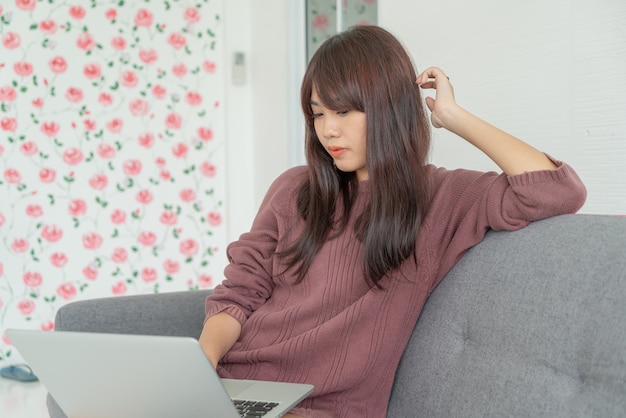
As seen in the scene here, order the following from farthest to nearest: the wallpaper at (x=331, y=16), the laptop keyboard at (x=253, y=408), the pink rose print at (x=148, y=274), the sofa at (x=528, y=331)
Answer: the pink rose print at (x=148, y=274), the wallpaper at (x=331, y=16), the laptop keyboard at (x=253, y=408), the sofa at (x=528, y=331)

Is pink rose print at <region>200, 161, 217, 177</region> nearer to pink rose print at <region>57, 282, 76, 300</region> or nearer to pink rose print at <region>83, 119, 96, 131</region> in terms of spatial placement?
pink rose print at <region>83, 119, 96, 131</region>

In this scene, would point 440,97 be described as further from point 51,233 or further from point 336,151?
point 51,233

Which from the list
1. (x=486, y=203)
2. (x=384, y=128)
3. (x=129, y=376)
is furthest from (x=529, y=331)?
(x=129, y=376)

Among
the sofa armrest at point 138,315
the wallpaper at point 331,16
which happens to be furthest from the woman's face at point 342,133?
the wallpaper at point 331,16

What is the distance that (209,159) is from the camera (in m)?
3.87

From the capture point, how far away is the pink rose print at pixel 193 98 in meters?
3.80

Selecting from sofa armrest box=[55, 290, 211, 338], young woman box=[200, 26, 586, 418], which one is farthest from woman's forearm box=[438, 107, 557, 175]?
sofa armrest box=[55, 290, 211, 338]

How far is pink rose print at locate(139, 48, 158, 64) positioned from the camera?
3.69 metres

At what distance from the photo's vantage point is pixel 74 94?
3555mm

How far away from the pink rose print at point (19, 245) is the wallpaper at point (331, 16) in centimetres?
167

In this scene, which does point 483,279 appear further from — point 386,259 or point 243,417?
point 243,417

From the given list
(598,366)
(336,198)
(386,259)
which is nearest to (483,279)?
(386,259)

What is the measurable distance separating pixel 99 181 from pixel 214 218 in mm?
641

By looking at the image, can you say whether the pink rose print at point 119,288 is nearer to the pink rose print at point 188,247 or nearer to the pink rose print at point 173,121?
the pink rose print at point 188,247
